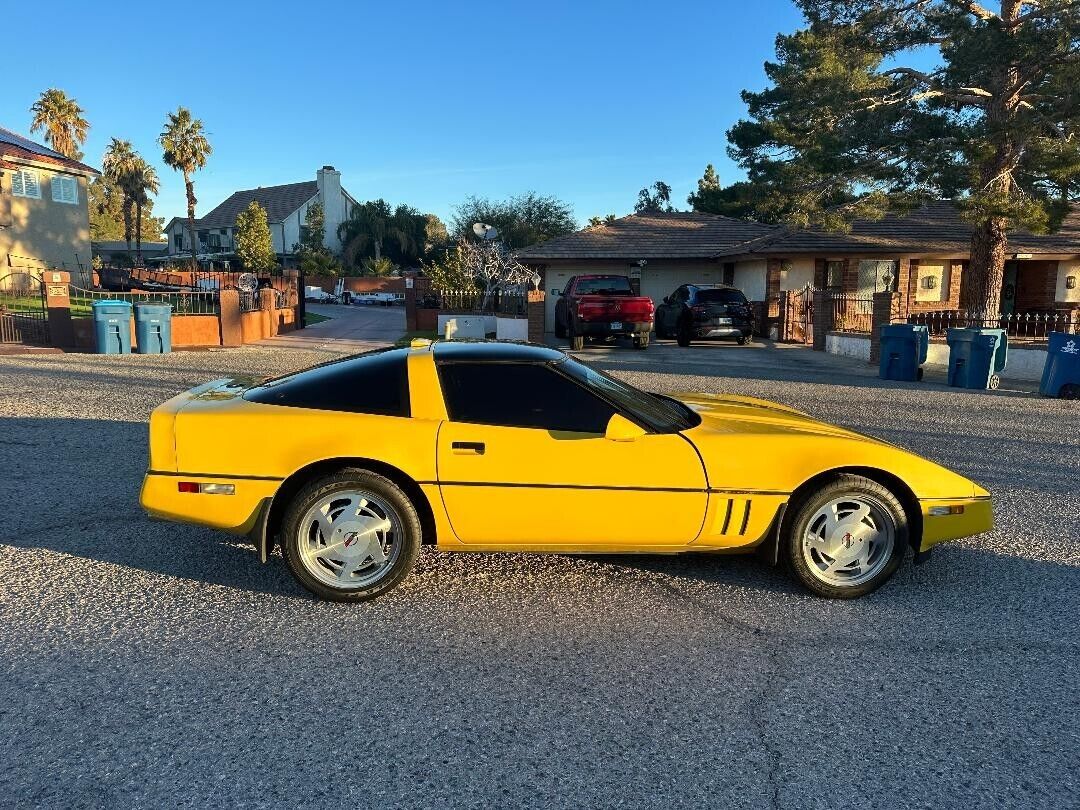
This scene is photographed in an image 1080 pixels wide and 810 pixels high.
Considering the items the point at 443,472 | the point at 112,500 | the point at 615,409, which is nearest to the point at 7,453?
the point at 112,500

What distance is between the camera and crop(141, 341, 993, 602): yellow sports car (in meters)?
3.90

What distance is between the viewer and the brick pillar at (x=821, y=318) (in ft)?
65.4

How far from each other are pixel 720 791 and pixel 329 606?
2208mm

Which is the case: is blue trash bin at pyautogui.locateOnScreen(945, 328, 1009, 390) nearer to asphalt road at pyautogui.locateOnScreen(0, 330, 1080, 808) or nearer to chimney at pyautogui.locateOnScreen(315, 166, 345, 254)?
asphalt road at pyautogui.locateOnScreen(0, 330, 1080, 808)

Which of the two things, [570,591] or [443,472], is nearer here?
[443,472]

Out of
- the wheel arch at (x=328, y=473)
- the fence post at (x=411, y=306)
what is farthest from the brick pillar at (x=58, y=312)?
the wheel arch at (x=328, y=473)

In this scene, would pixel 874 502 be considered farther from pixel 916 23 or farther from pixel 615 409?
pixel 916 23

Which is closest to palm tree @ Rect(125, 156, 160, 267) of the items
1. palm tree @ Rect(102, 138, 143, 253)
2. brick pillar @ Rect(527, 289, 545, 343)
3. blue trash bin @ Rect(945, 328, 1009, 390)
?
palm tree @ Rect(102, 138, 143, 253)

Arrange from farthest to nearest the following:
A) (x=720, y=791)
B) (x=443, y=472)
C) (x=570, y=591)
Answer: (x=570, y=591)
(x=443, y=472)
(x=720, y=791)

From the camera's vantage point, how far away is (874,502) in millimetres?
4027

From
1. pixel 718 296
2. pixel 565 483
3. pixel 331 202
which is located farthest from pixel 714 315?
pixel 331 202

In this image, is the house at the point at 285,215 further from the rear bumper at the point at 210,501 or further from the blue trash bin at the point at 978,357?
the rear bumper at the point at 210,501

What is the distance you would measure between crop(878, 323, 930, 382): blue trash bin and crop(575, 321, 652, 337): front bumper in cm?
602

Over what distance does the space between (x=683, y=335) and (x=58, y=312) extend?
14845 mm
